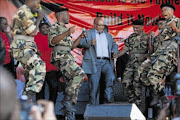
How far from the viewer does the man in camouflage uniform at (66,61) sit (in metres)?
6.95

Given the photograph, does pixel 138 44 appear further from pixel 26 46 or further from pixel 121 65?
pixel 26 46

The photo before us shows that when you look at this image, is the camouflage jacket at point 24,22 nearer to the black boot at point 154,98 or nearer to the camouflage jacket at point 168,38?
the camouflage jacket at point 168,38

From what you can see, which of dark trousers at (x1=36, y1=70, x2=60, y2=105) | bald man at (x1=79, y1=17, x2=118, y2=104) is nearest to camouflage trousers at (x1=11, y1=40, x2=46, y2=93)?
dark trousers at (x1=36, y1=70, x2=60, y2=105)

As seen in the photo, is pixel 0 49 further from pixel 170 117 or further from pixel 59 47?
pixel 170 117

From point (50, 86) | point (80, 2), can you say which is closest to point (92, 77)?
point (50, 86)

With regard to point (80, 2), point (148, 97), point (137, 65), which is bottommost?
point (148, 97)

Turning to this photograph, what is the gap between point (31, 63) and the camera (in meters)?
6.13

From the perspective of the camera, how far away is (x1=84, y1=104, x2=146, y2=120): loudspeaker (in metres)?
5.00

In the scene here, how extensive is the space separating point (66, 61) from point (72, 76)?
0.32 meters

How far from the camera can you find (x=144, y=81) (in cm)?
781

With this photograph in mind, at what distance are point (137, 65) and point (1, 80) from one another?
6765 mm

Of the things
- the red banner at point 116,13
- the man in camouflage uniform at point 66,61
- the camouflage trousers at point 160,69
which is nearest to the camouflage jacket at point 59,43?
the man in camouflage uniform at point 66,61

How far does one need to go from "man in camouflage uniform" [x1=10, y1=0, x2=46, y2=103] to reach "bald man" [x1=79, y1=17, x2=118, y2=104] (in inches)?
80.8

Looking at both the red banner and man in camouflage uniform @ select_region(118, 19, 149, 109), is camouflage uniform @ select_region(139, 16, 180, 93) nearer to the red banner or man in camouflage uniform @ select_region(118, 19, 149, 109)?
man in camouflage uniform @ select_region(118, 19, 149, 109)
